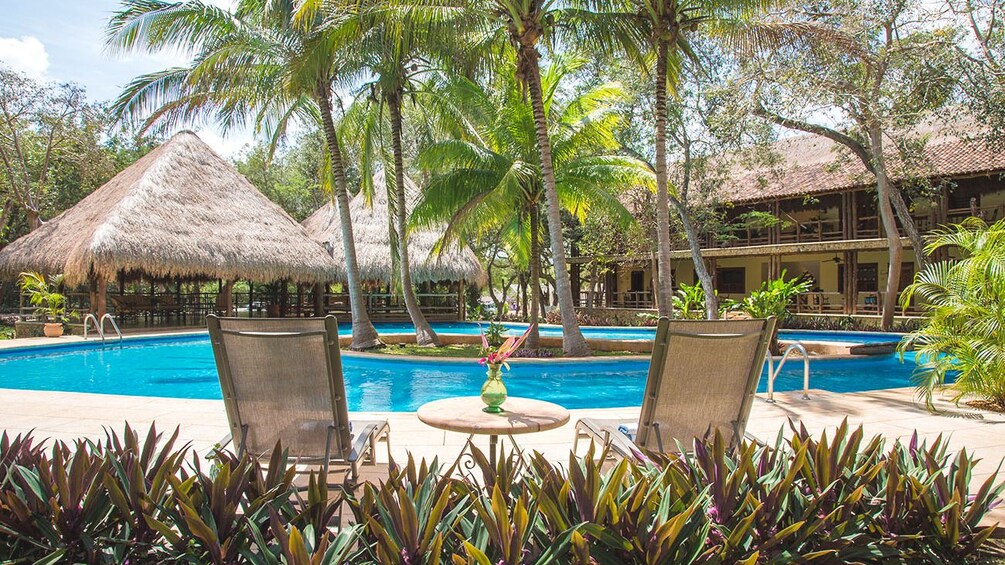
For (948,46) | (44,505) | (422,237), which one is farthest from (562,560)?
(422,237)

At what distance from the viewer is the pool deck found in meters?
3.81

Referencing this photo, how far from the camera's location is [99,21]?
30.4 feet

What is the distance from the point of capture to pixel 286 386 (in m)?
2.46

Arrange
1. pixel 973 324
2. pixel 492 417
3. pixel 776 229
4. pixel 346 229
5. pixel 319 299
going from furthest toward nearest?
pixel 319 299
pixel 776 229
pixel 346 229
pixel 973 324
pixel 492 417

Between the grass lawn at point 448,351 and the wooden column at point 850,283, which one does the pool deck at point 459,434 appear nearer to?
the grass lawn at point 448,351

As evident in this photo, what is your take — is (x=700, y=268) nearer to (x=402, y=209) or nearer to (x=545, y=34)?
(x=402, y=209)

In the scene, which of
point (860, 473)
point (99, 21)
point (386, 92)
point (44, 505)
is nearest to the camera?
point (44, 505)

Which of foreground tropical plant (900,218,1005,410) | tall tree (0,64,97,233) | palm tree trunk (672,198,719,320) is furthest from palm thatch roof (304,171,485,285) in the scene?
foreground tropical plant (900,218,1005,410)

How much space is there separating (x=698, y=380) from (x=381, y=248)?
16.9 meters

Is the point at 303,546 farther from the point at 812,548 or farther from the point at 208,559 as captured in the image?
the point at 812,548

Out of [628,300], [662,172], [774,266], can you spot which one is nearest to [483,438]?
[662,172]

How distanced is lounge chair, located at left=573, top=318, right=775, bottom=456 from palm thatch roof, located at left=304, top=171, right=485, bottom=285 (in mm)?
15549

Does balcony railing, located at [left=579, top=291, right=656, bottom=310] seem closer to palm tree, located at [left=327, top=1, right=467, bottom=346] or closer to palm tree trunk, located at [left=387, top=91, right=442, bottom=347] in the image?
palm tree trunk, located at [left=387, top=91, right=442, bottom=347]

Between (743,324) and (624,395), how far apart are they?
189 inches
